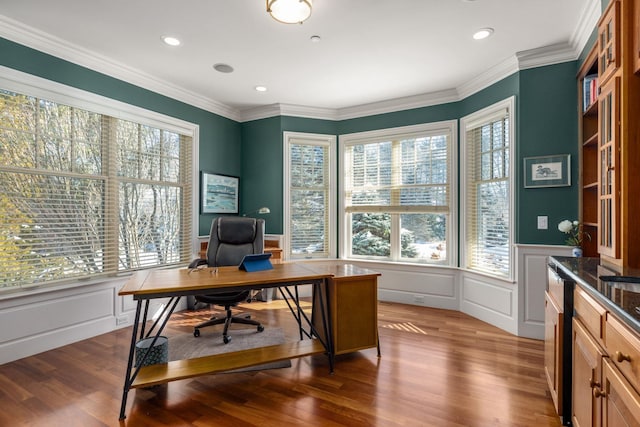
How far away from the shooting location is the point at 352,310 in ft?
8.89

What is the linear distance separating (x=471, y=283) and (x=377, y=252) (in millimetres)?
1293

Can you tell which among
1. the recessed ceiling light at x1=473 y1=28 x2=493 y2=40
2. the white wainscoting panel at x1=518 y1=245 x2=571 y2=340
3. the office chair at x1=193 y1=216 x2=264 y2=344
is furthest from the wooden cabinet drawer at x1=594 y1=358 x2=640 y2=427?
the office chair at x1=193 y1=216 x2=264 y2=344

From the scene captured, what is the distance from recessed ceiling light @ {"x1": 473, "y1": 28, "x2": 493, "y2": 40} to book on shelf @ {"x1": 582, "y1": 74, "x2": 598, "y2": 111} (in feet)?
2.93

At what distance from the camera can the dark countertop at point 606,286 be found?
1.07 metres

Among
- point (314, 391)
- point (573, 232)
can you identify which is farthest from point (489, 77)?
point (314, 391)

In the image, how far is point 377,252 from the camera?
15.6 feet

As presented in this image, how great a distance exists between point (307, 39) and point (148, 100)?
2.07 meters

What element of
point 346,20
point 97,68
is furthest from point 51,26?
point 346,20

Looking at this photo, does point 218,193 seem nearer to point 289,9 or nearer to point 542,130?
point 289,9

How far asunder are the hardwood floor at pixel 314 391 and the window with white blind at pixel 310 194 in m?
2.17

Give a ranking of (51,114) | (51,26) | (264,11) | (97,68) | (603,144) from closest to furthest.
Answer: (603,144)
(264,11)
(51,26)
(51,114)
(97,68)

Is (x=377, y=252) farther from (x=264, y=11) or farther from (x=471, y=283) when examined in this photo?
(x=264, y=11)

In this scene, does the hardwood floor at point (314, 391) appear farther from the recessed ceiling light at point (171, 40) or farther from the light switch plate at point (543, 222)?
the recessed ceiling light at point (171, 40)

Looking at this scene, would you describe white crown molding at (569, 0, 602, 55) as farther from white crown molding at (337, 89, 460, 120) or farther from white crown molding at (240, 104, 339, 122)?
white crown molding at (240, 104, 339, 122)
